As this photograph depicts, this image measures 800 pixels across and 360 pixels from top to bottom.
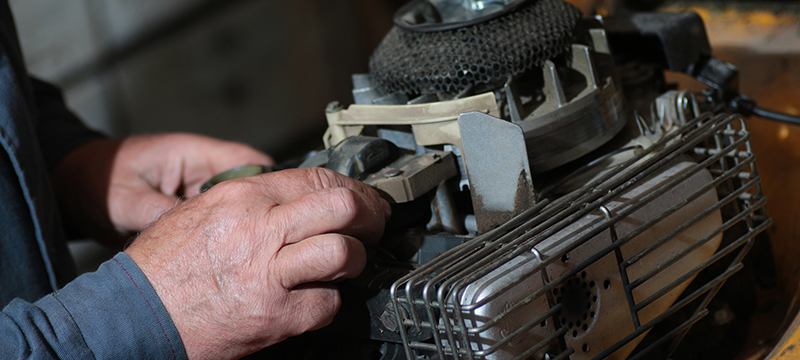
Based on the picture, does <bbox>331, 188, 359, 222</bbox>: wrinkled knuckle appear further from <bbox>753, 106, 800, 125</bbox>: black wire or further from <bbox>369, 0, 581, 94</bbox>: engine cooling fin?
<bbox>753, 106, 800, 125</bbox>: black wire

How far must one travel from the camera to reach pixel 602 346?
2.07 ft

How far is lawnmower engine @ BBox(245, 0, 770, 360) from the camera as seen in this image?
574 mm

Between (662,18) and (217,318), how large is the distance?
781 millimetres

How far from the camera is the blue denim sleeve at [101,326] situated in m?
0.62

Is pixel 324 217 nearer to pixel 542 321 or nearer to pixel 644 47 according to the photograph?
pixel 542 321

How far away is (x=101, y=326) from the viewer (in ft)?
2.06

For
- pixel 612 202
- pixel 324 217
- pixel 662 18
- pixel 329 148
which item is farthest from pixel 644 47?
pixel 324 217

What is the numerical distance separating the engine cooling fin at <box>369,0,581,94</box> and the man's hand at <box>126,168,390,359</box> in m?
0.18

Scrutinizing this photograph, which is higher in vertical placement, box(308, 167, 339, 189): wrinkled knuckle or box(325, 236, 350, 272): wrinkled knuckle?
box(308, 167, 339, 189): wrinkled knuckle

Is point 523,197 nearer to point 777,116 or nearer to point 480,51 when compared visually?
point 480,51

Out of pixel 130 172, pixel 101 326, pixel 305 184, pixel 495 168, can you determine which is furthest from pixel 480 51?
pixel 130 172

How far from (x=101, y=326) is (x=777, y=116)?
0.97m

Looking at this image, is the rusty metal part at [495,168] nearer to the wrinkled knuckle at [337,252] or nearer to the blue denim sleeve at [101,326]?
the wrinkled knuckle at [337,252]

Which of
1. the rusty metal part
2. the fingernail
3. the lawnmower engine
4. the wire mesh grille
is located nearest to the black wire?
the lawnmower engine
